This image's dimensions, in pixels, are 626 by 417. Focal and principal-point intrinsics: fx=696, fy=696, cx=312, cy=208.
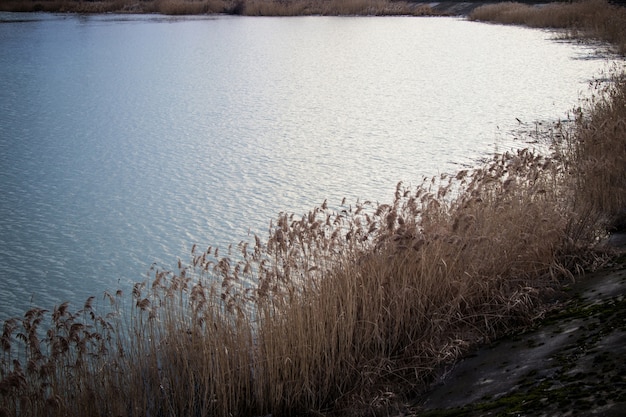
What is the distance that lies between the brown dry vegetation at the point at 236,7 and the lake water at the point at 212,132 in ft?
37.4

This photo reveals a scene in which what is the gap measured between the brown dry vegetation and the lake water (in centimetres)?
1140

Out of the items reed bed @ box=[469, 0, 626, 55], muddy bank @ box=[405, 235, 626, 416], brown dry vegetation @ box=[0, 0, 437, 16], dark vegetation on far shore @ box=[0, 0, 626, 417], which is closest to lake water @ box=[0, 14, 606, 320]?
reed bed @ box=[469, 0, 626, 55]

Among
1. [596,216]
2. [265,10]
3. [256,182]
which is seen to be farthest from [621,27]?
[265,10]

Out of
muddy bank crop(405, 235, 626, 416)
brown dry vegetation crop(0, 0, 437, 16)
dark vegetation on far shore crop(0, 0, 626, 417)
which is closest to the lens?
muddy bank crop(405, 235, 626, 416)

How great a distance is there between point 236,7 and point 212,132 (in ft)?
69.7

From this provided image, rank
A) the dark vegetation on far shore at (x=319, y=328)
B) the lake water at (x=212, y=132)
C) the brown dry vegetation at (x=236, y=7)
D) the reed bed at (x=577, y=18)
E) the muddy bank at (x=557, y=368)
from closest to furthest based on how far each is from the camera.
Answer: the muddy bank at (x=557, y=368), the dark vegetation on far shore at (x=319, y=328), the lake water at (x=212, y=132), the reed bed at (x=577, y=18), the brown dry vegetation at (x=236, y=7)

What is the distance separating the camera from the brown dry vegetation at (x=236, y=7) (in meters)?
27.6

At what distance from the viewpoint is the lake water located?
16.8ft

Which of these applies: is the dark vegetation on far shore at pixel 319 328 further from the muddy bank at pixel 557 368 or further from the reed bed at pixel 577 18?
the reed bed at pixel 577 18

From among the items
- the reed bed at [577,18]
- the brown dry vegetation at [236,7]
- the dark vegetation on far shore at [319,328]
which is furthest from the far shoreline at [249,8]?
the dark vegetation on far shore at [319,328]

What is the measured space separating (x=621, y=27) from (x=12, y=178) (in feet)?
38.3

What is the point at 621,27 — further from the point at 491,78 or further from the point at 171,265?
the point at 171,265

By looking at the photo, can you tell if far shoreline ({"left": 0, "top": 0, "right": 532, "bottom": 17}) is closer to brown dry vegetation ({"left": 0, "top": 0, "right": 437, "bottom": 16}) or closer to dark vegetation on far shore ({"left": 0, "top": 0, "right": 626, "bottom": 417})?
brown dry vegetation ({"left": 0, "top": 0, "right": 437, "bottom": 16})

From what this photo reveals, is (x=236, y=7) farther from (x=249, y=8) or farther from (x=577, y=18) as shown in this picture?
(x=577, y=18)
